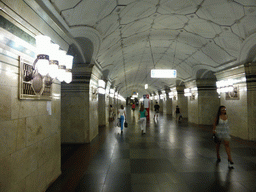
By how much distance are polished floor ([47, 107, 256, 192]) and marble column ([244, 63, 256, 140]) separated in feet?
4.78

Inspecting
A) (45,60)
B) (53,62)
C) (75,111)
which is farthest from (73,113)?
(45,60)

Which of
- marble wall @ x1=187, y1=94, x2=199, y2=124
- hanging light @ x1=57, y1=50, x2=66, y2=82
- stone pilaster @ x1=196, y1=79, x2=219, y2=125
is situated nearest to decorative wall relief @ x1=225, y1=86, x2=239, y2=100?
stone pilaster @ x1=196, y1=79, x2=219, y2=125

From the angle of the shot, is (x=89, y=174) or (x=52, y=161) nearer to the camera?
(x=52, y=161)

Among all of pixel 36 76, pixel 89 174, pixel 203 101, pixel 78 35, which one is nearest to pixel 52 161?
pixel 89 174

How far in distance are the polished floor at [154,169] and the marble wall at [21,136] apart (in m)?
0.63

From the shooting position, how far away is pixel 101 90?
368 inches

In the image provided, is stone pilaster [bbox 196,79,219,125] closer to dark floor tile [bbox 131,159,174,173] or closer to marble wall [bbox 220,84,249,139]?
marble wall [bbox 220,84,249,139]

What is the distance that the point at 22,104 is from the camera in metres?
2.70

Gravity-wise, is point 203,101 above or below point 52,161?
above

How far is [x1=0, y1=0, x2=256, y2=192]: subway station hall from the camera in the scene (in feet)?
8.50

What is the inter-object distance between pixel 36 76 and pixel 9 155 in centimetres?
140

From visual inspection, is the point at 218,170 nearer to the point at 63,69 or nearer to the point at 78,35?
the point at 63,69

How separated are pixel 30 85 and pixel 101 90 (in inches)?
255

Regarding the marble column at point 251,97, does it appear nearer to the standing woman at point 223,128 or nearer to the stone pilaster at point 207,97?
the standing woman at point 223,128
